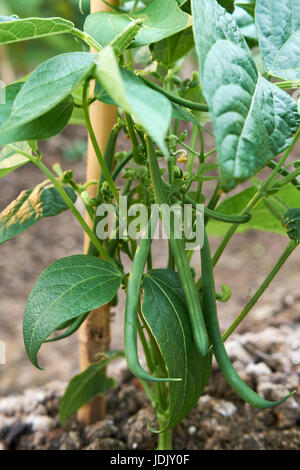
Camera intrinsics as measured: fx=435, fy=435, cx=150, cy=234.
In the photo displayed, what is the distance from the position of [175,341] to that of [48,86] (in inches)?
8.5

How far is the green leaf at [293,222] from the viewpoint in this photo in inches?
15.2

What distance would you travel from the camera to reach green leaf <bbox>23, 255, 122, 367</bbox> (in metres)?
0.35

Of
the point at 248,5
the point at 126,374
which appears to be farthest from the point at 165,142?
the point at 126,374

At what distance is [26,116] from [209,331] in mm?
234

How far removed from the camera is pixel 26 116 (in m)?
0.26

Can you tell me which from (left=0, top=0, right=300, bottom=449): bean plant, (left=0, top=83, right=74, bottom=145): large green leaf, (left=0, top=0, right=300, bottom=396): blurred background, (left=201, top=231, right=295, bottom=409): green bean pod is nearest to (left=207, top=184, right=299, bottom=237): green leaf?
(left=0, top=0, right=300, bottom=449): bean plant

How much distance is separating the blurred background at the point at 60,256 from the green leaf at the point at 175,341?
1.84ft

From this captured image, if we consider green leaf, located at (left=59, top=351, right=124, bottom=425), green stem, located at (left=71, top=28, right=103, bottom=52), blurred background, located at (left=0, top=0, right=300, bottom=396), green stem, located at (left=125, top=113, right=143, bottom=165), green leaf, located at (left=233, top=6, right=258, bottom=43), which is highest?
green stem, located at (left=71, top=28, right=103, bottom=52)

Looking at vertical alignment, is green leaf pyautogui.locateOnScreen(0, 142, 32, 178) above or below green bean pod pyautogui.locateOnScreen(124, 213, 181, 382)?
above

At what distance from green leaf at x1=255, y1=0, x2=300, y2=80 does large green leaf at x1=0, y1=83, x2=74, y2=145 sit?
167mm

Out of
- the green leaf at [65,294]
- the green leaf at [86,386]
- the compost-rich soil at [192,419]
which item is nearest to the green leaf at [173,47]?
the green leaf at [65,294]

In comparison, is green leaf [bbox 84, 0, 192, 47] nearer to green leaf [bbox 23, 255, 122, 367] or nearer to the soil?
green leaf [bbox 23, 255, 122, 367]

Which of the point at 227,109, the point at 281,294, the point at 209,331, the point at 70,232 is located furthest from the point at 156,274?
the point at 70,232

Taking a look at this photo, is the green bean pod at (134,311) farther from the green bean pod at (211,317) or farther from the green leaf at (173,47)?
the green leaf at (173,47)
